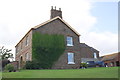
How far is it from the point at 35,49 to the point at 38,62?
87.7 inches

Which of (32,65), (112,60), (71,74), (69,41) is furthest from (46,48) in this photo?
(112,60)

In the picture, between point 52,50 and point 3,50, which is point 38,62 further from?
point 3,50

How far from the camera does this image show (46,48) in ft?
108

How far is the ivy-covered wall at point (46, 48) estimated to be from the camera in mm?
32156

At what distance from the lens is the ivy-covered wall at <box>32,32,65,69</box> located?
105ft

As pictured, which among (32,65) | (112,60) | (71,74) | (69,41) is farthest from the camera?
(112,60)

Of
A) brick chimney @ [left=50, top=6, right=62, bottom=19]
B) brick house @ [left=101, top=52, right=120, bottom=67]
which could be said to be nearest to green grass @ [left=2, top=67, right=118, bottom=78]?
brick chimney @ [left=50, top=6, right=62, bottom=19]

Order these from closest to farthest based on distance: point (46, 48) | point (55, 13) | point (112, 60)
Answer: point (46, 48) → point (55, 13) → point (112, 60)

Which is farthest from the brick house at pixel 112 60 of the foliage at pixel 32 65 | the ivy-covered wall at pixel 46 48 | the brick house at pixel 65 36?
the foliage at pixel 32 65

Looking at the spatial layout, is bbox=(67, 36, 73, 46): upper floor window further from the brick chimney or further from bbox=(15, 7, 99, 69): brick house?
the brick chimney

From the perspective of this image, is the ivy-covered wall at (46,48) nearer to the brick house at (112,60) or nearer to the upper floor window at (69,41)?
the upper floor window at (69,41)

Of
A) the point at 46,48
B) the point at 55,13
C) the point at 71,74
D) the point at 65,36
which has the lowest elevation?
the point at 71,74

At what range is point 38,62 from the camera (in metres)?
31.5

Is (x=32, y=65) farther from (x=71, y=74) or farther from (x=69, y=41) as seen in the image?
(x=71, y=74)
